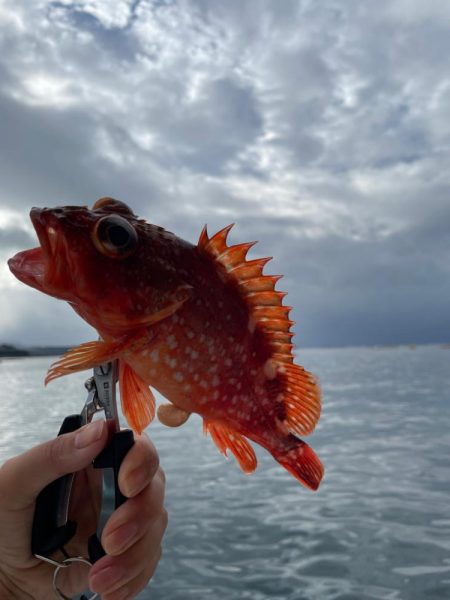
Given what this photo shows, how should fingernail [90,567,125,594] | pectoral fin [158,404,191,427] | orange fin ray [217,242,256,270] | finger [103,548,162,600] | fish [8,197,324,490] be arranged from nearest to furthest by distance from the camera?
fish [8,197,324,490]
pectoral fin [158,404,191,427]
orange fin ray [217,242,256,270]
fingernail [90,567,125,594]
finger [103,548,162,600]

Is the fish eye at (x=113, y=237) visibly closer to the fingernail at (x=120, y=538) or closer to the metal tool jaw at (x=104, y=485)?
the metal tool jaw at (x=104, y=485)

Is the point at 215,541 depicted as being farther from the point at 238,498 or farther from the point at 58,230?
A: the point at 58,230

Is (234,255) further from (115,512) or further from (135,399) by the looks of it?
(115,512)

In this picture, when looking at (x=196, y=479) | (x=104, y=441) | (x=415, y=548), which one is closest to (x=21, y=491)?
(x=104, y=441)

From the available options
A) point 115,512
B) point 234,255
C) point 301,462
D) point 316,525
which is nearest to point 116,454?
point 115,512

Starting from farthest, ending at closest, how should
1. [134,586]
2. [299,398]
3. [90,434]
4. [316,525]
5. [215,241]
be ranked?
1. [316,525]
2. [134,586]
3. [90,434]
4. [299,398]
5. [215,241]

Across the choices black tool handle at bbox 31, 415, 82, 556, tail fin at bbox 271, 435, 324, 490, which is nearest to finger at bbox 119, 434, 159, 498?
black tool handle at bbox 31, 415, 82, 556

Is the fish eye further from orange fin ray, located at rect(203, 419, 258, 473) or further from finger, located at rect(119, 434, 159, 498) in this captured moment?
finger, located at rect(119, 434, 159, 498)
